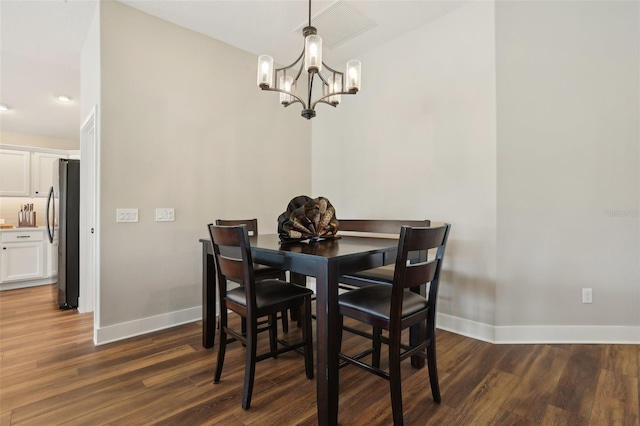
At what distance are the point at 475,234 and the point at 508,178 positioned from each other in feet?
1.64

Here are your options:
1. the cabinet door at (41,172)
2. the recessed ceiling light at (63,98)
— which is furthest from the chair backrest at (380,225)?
the cabinet door at (41,172)

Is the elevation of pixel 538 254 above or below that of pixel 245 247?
below

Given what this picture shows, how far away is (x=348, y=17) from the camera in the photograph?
8.87 feet

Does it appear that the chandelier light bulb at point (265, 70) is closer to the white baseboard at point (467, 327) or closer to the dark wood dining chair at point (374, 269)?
the dark wood dining chair at point (374, 269)

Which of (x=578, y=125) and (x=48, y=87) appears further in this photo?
(x=48, y=87)

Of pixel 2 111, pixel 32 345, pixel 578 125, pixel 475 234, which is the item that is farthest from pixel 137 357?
pixel 2 111

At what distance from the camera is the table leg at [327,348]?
139 centimetres

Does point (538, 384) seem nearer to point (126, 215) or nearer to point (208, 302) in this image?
point (208, 302)

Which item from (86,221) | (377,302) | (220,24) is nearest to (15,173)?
(86,221)

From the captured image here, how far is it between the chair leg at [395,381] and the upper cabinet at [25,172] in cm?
599

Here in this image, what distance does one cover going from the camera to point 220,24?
2826 millimetres

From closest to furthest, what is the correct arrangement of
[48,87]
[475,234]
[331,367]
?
[331,367]
[475,234]
[48,87]

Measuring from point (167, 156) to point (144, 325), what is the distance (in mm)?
1461

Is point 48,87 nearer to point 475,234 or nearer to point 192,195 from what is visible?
point 192,195
